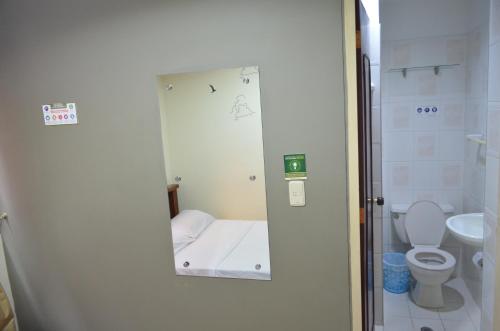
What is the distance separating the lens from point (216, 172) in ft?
6.17

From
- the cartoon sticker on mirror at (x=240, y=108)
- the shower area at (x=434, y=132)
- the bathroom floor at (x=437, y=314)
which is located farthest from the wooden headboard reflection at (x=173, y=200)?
the bathroom floor at (x=437, y=314)

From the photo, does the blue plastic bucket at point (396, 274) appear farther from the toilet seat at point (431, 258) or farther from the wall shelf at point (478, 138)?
the wall shelf at point (478, 138)

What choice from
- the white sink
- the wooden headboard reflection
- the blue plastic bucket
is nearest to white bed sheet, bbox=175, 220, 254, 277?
the wooden headboard reflection

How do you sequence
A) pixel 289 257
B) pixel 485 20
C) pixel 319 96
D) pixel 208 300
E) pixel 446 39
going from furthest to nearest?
pixel 446 39, pixel 485 20, pixel 208 300, pixel 289 257, pixel 319 96

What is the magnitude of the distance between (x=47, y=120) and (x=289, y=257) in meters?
1.47

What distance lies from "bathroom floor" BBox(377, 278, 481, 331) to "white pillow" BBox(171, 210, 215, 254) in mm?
1735

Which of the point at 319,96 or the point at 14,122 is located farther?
the point at 14,122

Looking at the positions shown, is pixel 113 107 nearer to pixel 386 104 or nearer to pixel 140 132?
pixel 140 132

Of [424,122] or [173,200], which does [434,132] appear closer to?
[424,122]

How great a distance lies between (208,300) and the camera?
1927 millimetres

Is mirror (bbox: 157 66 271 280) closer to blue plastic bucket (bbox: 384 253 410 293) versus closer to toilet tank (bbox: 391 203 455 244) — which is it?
blue plastic bucket (bbox: 384 253 410 293)

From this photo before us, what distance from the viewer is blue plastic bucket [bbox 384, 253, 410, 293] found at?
3.16 metres

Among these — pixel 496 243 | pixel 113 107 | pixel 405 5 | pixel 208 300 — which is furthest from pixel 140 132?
pixel 405 5

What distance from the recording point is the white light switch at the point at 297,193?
5.51ft
